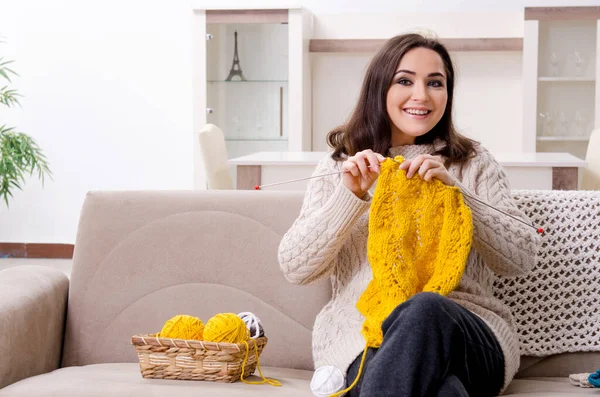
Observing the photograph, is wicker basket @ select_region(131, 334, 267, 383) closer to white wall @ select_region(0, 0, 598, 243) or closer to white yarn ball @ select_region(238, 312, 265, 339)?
white yarn ball @ select_region(238, 312, 265, 339)

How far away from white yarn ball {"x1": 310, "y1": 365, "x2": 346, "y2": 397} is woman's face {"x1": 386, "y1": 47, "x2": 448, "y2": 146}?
0.58 m

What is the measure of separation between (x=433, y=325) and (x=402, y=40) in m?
0.75

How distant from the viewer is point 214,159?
388 cm

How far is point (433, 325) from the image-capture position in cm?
136

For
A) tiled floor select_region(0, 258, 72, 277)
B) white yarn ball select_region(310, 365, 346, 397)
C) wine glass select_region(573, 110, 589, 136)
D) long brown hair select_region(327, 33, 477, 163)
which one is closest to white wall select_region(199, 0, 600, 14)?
wine glass select_region(573, 110, 589, 136)

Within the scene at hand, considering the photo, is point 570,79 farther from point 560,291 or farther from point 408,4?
point 560,291

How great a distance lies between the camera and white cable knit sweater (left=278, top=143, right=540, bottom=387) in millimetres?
1639

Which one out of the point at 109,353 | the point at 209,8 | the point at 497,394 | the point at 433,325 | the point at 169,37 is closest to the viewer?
the point at 433,325

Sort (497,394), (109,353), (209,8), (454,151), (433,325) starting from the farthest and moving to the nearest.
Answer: (209,8), (109,353), (454,151), (497,394), (433,325)

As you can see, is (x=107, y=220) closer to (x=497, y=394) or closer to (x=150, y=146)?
(x=497, y=394)

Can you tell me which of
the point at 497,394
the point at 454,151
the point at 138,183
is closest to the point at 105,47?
the point at 138,183

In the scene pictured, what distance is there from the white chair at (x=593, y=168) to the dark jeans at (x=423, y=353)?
2.53 meters

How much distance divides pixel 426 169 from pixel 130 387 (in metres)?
0.72

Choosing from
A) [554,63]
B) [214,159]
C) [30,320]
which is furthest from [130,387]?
[554,63]
